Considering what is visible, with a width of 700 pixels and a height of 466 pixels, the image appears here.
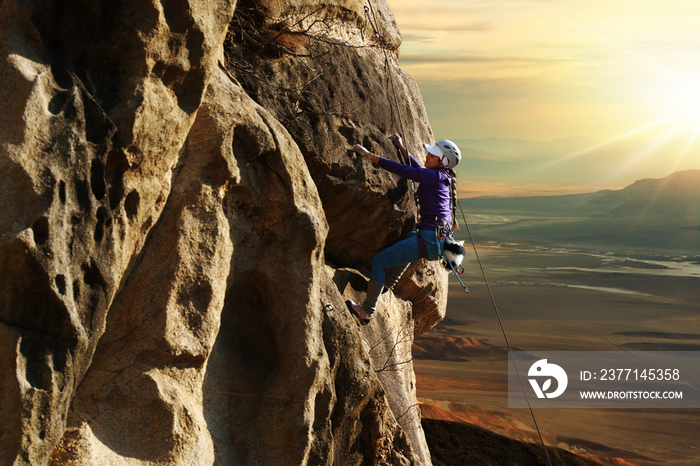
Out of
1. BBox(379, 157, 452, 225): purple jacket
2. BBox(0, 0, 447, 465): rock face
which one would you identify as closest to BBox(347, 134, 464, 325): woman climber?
BBox(379, 157, 452, 225): purple jacket

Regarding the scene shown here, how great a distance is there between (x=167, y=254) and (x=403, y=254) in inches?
117

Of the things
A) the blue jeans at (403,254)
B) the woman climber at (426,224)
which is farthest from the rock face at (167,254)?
the blue jeans at (403,254)

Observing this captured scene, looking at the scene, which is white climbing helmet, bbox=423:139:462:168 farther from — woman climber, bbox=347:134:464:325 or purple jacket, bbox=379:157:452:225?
purple jacket, bbox=379:157:452:225

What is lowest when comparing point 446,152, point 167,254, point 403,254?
point 167,254

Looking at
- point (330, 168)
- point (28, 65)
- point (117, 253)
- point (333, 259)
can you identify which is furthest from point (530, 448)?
point (28, 65)

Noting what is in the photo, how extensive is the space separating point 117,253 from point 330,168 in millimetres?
3166

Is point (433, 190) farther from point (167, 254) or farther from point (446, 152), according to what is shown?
point (167, 254)

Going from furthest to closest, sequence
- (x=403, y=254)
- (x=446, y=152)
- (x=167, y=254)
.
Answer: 1. (x=446, y=152)
2. (x=403, y=254)
3. (x=167, y=254)

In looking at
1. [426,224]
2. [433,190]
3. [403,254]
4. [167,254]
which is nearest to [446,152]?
[433,190]

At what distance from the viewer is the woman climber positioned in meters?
6.29

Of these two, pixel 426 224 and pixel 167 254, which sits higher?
pixel 426 224

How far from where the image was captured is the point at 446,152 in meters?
6.47

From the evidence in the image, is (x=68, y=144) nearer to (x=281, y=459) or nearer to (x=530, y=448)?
(x=281, y=459)

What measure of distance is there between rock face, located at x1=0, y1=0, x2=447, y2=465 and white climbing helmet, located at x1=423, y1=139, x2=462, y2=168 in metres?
1.26
